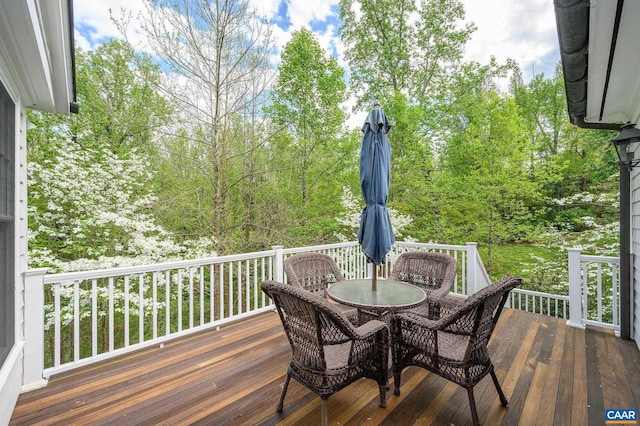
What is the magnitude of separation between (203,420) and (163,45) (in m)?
6.15

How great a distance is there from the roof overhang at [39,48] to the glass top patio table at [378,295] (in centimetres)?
281

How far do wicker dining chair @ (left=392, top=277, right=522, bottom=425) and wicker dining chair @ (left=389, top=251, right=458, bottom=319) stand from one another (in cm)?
85

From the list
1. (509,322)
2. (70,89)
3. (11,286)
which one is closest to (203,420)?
(11,286)

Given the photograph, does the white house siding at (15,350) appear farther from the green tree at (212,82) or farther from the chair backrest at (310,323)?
the green tree at (212,82)

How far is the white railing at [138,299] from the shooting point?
8.20ft

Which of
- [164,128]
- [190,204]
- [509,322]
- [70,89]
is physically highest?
[164,128]

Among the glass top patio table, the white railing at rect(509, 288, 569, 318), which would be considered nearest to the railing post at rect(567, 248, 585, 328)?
the white railing at rect(509, 288, 569, 318)

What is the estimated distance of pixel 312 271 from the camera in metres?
3.50

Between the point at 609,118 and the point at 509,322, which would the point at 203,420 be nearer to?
the point at 509,322

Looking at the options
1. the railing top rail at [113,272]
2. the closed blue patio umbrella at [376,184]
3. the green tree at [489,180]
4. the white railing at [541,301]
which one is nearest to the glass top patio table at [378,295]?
the closed blue patio umbrella at [376,184]

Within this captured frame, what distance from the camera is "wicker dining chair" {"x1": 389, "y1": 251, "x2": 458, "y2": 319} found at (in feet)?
A: 10.8

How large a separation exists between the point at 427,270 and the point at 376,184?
1.46 m

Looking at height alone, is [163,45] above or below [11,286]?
above

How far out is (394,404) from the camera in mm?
2254
